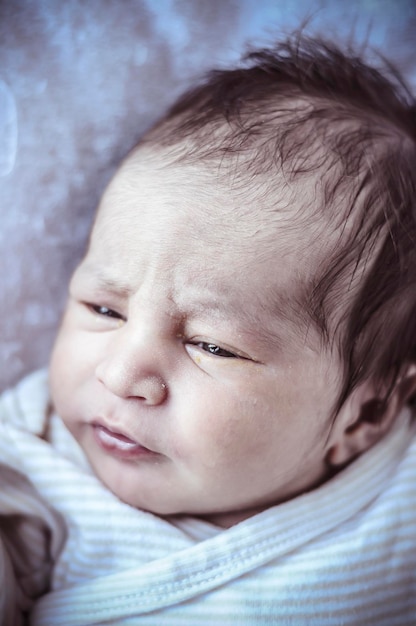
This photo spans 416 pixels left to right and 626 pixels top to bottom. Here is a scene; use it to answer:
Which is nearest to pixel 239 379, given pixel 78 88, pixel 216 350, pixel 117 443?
pixel 216 350

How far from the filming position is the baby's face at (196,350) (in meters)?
0.72

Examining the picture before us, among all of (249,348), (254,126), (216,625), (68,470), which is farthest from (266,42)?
(216,625)

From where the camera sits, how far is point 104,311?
0.79m

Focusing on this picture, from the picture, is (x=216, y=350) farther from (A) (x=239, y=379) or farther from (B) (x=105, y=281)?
(B) (x=105, y=281)

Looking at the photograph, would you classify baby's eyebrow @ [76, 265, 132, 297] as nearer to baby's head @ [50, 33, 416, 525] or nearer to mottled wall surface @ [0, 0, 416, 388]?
baby's head @ [50, 33, 416, 525]

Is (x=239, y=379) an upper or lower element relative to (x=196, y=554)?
upper

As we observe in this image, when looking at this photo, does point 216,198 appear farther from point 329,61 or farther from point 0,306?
point 0,306

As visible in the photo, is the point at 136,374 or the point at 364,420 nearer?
the point at 136,374

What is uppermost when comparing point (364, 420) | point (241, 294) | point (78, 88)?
point (78, 88)

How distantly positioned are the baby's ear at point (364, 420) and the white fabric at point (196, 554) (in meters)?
0.03

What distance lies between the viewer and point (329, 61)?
2.76 ft

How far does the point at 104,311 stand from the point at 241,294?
6.6 inches

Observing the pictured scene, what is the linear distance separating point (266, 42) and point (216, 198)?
0.28 metres

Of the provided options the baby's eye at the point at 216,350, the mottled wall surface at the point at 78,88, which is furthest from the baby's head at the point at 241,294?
the mottled wall surface at the point at 78,88
